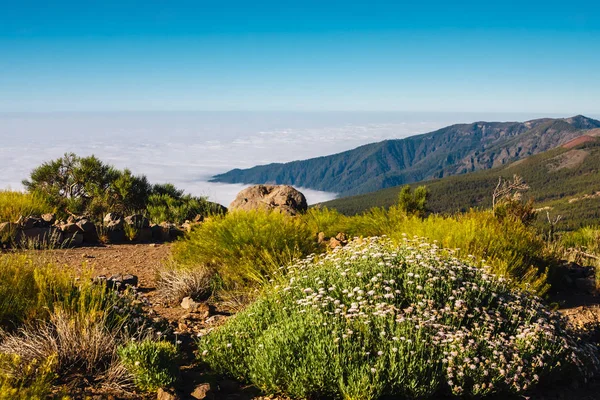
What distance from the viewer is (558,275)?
860 cm

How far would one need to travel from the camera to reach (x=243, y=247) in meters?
8.08

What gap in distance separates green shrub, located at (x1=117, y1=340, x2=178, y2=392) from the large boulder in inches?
378

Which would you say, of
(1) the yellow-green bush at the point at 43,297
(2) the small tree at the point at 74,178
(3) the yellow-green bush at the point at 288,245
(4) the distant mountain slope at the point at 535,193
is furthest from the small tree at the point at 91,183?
(4) the distant mountain slope at the point at 535,193

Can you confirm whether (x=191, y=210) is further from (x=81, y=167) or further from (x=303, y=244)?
(x=303, y=244)

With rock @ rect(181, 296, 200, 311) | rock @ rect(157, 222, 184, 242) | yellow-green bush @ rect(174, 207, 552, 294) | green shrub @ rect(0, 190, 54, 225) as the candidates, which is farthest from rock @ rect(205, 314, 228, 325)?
green shrub @ rect(0, 190, 54, 225)

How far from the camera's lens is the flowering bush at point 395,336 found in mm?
4121

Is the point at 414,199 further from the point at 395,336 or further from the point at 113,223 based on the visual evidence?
the point at 395,336

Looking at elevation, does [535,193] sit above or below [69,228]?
below

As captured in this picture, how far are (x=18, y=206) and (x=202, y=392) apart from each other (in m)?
9.90

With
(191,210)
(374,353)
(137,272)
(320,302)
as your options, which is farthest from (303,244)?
(191,210)

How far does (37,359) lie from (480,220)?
25.2ft

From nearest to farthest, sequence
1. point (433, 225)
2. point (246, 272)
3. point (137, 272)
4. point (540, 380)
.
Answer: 1. point (540, 380)
2. point (246, 272)
3. point (433, 225)
4. point (137, 272)

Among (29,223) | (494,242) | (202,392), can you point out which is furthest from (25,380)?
(29,223)

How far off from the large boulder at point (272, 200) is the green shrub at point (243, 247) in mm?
5081
